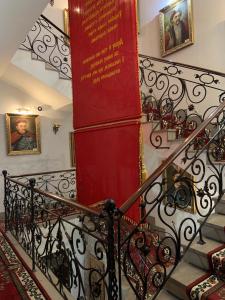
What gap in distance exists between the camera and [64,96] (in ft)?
18.8

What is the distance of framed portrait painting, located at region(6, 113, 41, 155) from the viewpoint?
6273mm

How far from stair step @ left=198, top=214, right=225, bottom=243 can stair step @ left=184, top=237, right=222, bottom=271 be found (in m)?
0.06

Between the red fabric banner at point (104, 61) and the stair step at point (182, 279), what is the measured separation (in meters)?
1.52

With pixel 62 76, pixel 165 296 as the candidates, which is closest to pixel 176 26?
pixel 62 76

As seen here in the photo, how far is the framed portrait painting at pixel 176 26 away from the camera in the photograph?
5.43m

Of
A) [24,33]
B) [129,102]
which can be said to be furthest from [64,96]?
[129,102]

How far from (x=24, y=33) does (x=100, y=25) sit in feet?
4.81

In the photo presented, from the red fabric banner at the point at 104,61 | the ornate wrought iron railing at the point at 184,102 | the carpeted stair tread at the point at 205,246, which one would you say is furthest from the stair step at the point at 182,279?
the ornate wrought iron railing at the point at 184,102

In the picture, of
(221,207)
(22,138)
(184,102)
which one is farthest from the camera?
(22,138)

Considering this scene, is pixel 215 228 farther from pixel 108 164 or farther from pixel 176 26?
pixel 176 26

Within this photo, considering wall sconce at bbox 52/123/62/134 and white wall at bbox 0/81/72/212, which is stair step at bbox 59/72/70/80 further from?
wall sconce at bbox 52/123/62/134

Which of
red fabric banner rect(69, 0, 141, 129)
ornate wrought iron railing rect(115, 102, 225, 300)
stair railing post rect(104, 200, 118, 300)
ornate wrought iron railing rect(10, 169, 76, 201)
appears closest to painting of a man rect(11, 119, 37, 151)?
ornate wrought iron railing rect(10, 169, 76, 201)

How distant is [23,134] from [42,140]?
0.52 metres

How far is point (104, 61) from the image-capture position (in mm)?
2725
